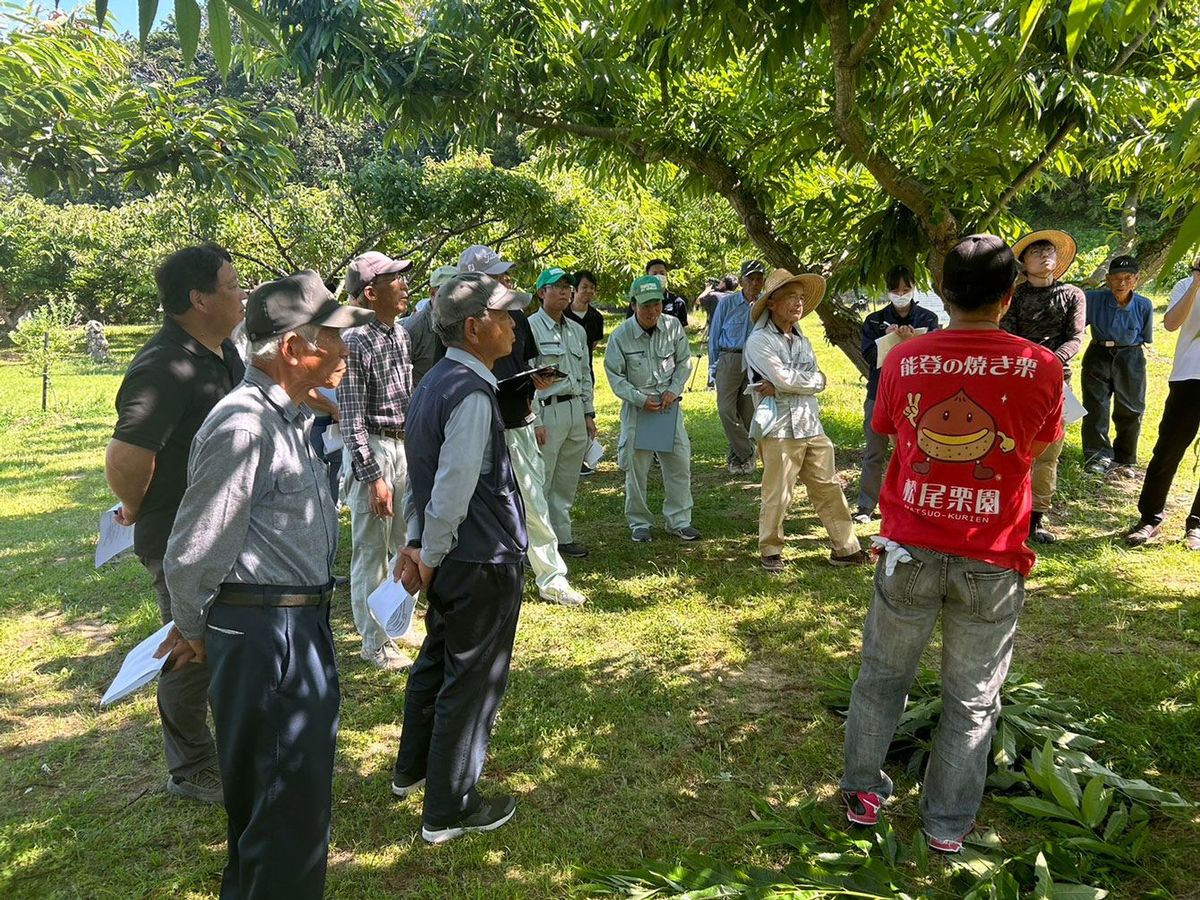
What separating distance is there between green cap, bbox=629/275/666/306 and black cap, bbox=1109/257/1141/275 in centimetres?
441

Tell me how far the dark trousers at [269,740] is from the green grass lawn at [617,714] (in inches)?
28.6

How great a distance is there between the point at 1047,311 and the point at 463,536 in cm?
480

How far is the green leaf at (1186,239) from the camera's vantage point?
90 centimetres

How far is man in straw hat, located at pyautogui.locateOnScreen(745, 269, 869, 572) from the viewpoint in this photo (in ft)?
17.4

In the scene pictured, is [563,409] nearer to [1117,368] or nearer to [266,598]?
[266,598]

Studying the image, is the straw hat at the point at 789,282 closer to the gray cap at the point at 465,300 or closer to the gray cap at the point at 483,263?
the gray cap at the point at 483,263

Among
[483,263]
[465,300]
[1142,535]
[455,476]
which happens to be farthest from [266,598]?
[1142,535]

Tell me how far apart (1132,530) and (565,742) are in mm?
4540

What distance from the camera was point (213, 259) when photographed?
2.95 metres

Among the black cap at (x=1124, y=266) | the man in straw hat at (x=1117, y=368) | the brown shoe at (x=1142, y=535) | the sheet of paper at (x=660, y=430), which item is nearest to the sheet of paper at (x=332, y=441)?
the sheet of paper at (x=660, y=430)

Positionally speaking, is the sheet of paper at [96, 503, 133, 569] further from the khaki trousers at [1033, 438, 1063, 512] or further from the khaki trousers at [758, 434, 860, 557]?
the khaki trousers at [1033, 438, 1063, 512]

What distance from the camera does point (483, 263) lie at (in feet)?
15.3

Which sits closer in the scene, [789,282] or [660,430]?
[789,282]

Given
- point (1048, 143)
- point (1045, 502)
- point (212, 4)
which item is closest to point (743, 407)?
point (1045, 502)
